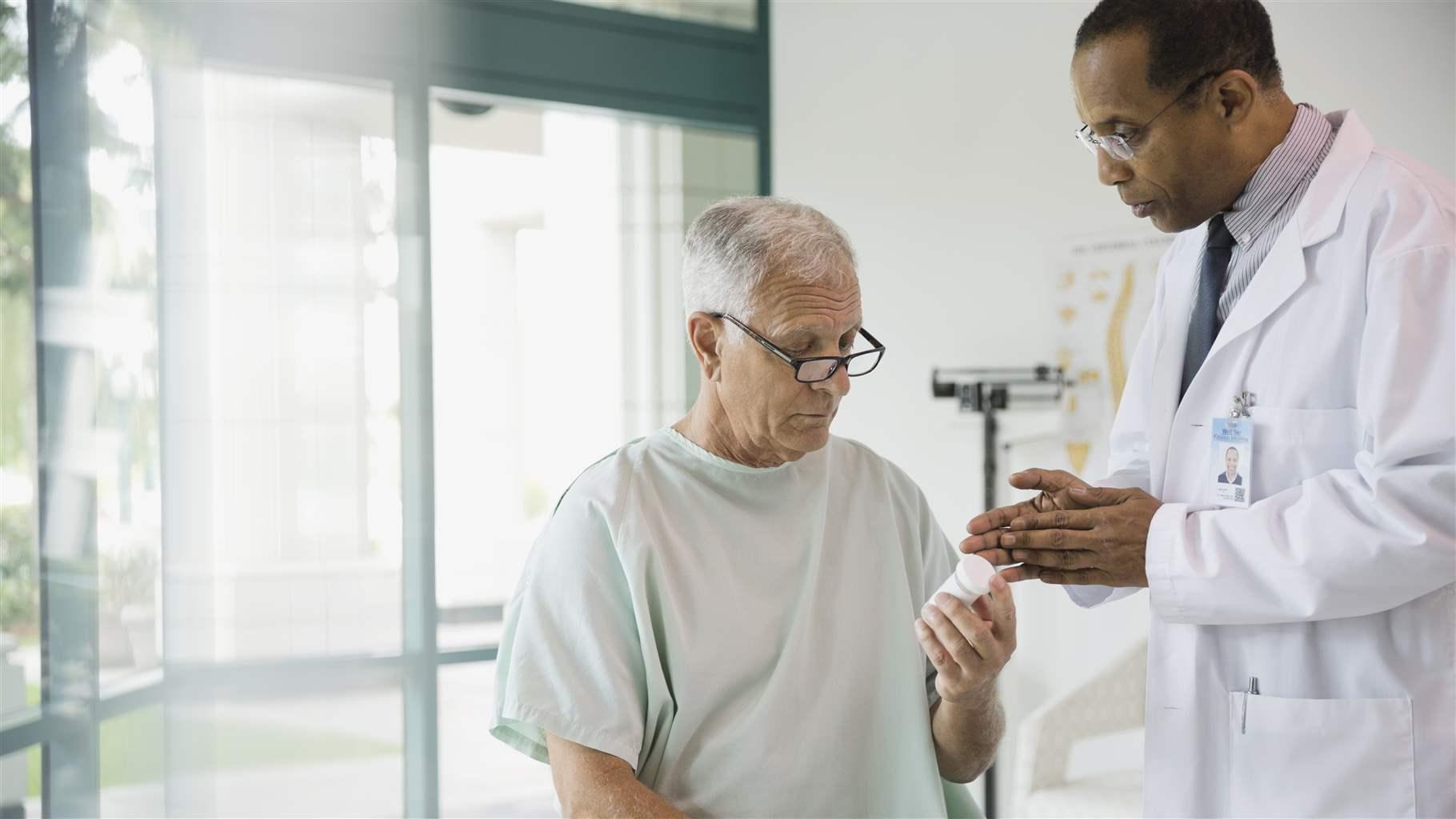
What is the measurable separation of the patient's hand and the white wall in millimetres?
1803

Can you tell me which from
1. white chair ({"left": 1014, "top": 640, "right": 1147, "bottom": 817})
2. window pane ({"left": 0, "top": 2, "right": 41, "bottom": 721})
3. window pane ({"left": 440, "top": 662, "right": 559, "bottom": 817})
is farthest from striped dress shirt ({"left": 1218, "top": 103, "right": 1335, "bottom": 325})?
window pane ({"left": 440, "top": 662, "right": 559, "bottom": 817})

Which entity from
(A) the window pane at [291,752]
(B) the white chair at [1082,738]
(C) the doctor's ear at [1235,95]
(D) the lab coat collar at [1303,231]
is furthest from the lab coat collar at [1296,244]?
(A) the window pane at [291,752]

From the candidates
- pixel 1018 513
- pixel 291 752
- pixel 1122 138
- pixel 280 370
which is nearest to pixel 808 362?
pixel 1018 513

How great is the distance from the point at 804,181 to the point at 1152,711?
2.83 metres

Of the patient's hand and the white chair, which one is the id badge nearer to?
the patient's hand

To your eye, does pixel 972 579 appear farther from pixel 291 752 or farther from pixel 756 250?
pixel 291 752

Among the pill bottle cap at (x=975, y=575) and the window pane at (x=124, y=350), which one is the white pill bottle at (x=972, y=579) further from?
the window pane at (x=124, y=350)

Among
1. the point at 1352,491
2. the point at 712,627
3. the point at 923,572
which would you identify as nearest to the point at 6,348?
the point at 712,627

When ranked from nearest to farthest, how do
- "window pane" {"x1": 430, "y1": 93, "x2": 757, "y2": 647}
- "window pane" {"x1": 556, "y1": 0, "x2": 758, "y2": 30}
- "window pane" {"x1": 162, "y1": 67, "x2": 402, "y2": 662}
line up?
"window pane" {"x1": 162, "y1": 67, "x2": 402, "y2": 662}, "window pane" {"x1": 430, "y1": 93, "x2": 757, "y2": 647}, "window pane" {"x1": 556, "y1": 0, "x2": 758, "y2": 30}

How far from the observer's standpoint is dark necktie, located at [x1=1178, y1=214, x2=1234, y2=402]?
1472mm

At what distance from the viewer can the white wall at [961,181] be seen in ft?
10.3

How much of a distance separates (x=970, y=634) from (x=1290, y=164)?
69 cm

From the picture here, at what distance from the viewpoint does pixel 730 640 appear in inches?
57.3

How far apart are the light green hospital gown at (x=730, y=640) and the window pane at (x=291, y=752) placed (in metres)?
1.77
